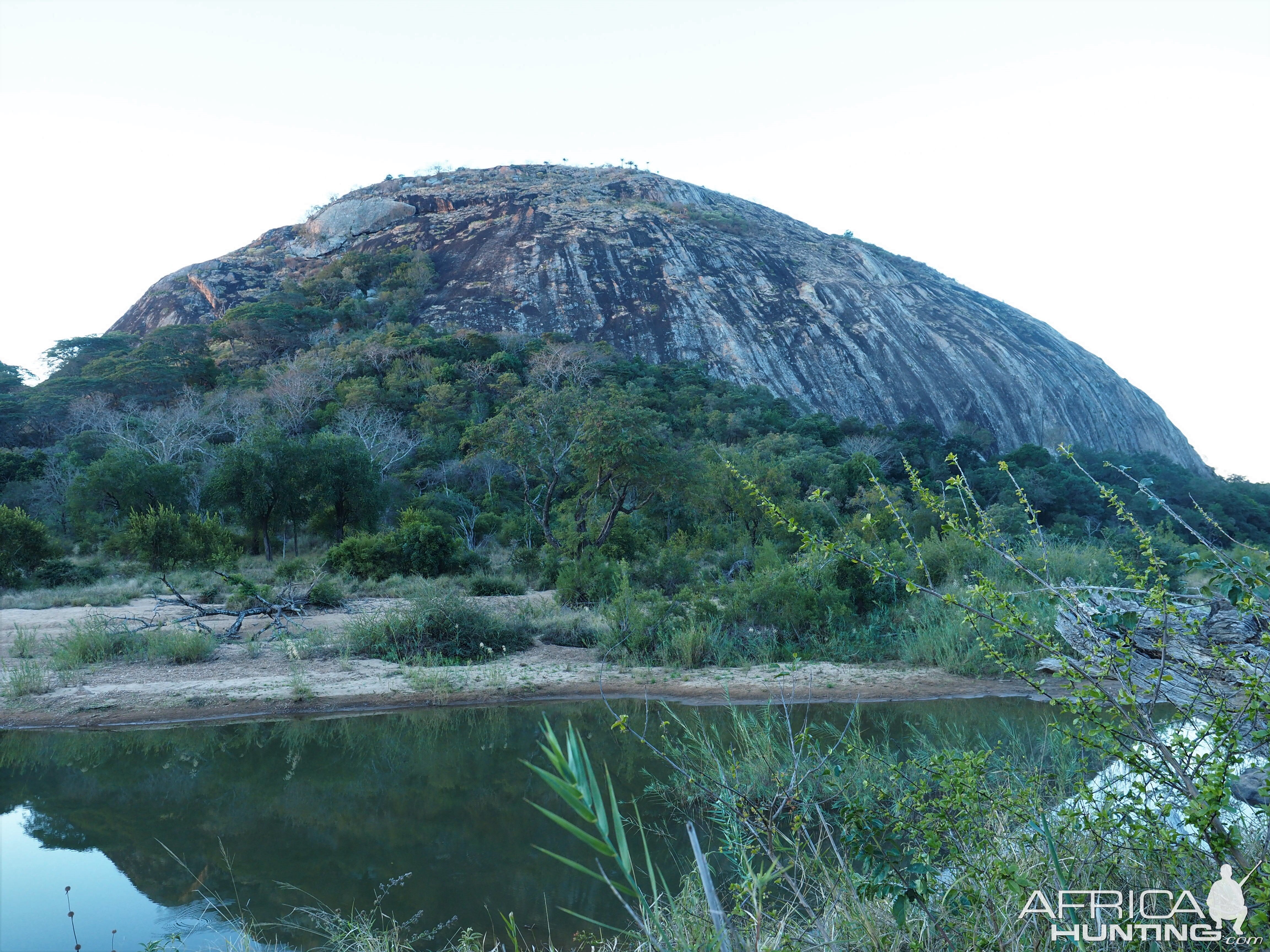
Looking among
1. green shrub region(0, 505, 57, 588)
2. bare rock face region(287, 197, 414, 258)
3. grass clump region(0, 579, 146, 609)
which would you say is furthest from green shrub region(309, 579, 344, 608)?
bare rock face region(287, 197, 414, 258)

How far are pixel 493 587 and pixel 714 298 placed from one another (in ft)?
126

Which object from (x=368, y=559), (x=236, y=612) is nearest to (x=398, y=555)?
(x=368, y=559)

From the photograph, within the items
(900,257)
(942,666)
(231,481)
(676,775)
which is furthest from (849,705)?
(900,257)

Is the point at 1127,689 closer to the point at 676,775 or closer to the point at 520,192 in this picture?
the point at 676,775

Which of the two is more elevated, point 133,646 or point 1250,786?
point 1250,786

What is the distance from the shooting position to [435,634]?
39.9 feet

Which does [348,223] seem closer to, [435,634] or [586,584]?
[586,584]

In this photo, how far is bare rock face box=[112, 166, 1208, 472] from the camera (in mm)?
48625

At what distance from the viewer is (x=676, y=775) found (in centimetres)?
633

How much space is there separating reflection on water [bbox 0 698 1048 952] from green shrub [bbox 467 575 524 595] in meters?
6.92

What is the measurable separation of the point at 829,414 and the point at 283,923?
139 feet

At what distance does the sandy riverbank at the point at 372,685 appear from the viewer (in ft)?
30.8

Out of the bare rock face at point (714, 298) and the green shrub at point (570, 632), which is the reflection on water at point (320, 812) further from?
the bare rock face at point (714, 298)

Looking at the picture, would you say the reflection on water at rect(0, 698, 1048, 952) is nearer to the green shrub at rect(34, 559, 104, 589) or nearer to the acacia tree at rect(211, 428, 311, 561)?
the green shrub at rect(34, 559, 104, 589)
